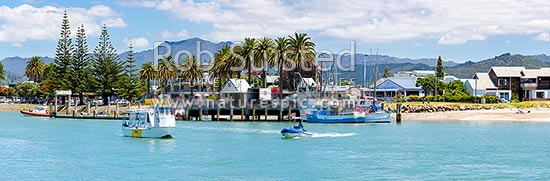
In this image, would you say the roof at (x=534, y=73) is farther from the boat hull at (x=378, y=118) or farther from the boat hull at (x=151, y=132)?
the boat hull at (x=151, y=132)

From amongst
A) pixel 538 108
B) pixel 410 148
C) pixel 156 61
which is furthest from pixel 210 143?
pixel 156 61

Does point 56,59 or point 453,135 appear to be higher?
point 56,59

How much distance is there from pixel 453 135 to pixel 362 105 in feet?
78.0

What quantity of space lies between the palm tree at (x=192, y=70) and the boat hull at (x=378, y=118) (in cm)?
3673

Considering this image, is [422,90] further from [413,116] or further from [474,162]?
[474,162]

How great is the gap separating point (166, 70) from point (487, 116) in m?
47.5

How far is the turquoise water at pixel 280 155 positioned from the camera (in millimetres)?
36875

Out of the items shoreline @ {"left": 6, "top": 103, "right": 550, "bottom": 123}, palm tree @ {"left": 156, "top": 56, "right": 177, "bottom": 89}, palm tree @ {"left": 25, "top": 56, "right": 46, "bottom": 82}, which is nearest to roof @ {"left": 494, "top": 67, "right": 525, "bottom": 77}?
shoreline @ {"left": 6, "top": 103, "right": 550, "bottom": 123}

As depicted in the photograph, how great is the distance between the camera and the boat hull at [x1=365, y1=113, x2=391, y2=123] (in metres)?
74.4

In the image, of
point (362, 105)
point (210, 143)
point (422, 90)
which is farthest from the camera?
point (422, 90)

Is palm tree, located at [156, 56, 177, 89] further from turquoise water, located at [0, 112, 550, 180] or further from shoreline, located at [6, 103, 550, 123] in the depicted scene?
turquoise water, located at [0, 112, 550, 180]

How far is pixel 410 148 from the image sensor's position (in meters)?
48.1

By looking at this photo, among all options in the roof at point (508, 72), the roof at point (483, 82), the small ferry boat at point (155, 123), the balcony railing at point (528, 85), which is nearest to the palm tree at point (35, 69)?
the roof at point (483, 82)

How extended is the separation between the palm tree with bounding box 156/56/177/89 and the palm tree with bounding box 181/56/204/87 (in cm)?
262
